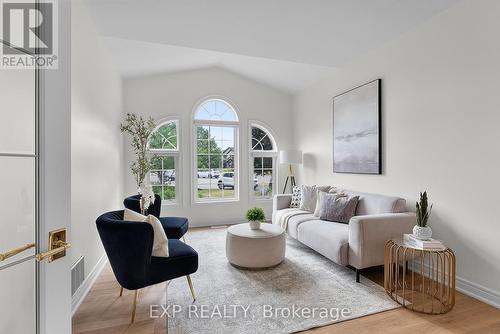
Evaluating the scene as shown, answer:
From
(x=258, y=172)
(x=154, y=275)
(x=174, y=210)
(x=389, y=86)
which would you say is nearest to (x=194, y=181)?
(x=174, y=210)

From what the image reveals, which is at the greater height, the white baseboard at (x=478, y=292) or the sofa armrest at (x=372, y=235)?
the sofa armrest at (x=372, y=235)

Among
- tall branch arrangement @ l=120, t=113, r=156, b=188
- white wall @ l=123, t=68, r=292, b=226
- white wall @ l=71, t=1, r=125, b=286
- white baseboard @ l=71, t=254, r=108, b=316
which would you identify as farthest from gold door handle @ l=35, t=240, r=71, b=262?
white wall @ l=123, t=68, r=292, b=226

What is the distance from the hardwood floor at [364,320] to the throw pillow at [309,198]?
2022mm

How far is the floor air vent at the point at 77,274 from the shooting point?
223 cm

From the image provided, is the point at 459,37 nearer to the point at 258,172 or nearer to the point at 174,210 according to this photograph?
the point at 258,172

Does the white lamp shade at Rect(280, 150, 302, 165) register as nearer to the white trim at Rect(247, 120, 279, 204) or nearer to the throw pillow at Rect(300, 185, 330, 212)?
the white trim at Rect(247, 120, 279, 204)

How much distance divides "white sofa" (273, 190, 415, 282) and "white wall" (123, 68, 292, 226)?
238 centimetres

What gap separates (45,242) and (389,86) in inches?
148

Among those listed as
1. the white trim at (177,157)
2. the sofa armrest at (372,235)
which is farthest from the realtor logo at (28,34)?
the white trim at (177,157)

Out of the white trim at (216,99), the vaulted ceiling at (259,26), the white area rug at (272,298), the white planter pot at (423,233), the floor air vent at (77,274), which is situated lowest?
the white area rug at (272,298)

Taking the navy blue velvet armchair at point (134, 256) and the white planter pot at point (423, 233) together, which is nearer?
the navy blue velvet armchair at point (134, 256)

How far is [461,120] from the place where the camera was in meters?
2.57

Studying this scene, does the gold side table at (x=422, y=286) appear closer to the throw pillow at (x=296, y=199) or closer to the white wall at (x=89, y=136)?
the throw pillow at (x=296, y=199)

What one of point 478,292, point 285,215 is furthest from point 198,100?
point 478,292
